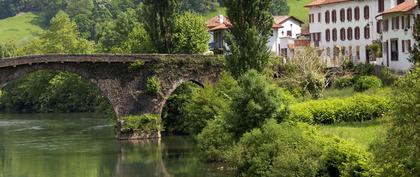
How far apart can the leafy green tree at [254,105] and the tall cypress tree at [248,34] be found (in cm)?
1054

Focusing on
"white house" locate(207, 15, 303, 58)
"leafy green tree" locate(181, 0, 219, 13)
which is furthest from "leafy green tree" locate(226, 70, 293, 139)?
"leafy green tree" locate(181, 0, 219, 13)

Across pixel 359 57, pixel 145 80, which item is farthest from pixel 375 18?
pixel 145 80

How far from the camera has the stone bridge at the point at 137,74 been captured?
6694cm

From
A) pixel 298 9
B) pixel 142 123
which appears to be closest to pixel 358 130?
pixel 142 123

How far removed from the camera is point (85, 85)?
115 metres

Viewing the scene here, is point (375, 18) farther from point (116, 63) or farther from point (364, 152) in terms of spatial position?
point (364, 152)

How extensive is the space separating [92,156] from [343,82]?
920 inches

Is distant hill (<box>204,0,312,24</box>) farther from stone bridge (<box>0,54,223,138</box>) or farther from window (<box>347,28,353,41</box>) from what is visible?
stone bridge (<box>0,54,223,138</box>)

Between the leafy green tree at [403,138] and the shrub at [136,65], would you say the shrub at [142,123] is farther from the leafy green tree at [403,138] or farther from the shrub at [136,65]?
the leafy green tree at [403,138]

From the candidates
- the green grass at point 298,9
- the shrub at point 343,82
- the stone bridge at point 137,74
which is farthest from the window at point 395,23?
the green grass at point 298,9

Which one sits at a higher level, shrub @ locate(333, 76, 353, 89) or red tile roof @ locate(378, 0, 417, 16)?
red tile roof @ locate(378, 0, 417, 16)

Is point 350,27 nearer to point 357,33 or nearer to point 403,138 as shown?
point 357,33

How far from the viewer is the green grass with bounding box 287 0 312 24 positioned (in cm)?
17166

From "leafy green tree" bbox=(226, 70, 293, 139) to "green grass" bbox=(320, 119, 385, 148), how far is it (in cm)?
277
